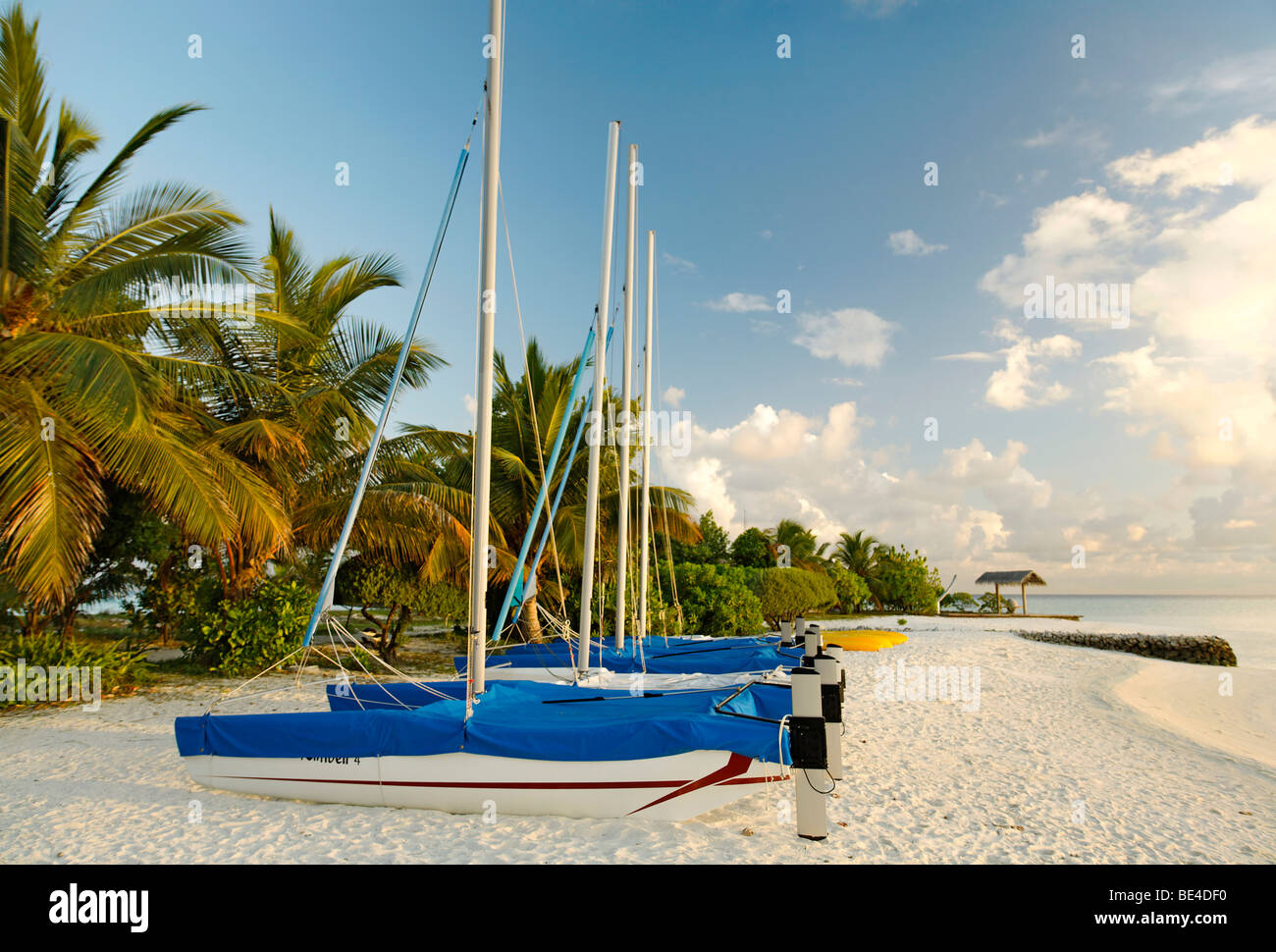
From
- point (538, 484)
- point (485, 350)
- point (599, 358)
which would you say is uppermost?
point (599, 358)

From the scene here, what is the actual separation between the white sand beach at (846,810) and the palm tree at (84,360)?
293 centimetres

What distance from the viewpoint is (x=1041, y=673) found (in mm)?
17047

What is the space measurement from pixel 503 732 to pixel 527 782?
48cm

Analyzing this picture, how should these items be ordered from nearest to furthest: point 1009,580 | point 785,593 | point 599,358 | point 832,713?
1. point 832,713
2. point 599,358
3. point 785,593
4. point 1009,580

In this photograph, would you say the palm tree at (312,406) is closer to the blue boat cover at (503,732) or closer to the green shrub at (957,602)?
the blue boat cover at (503,732)

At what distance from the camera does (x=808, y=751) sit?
17.6 feet

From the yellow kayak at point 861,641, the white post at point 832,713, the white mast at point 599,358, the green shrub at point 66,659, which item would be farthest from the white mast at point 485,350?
the yellow kayak at point 861,641

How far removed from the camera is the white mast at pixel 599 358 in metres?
10.4

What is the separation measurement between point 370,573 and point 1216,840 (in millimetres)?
15044

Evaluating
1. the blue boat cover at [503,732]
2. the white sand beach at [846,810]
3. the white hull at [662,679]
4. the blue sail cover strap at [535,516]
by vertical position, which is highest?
the blue sail cover strap at [535,516]

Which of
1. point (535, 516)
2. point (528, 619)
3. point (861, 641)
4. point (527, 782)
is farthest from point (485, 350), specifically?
point (861, 641)

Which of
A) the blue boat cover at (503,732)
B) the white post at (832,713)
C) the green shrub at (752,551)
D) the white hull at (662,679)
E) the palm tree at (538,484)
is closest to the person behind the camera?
the blue boat cover at (503,732)

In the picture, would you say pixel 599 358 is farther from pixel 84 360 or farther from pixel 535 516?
pixel 84 360
